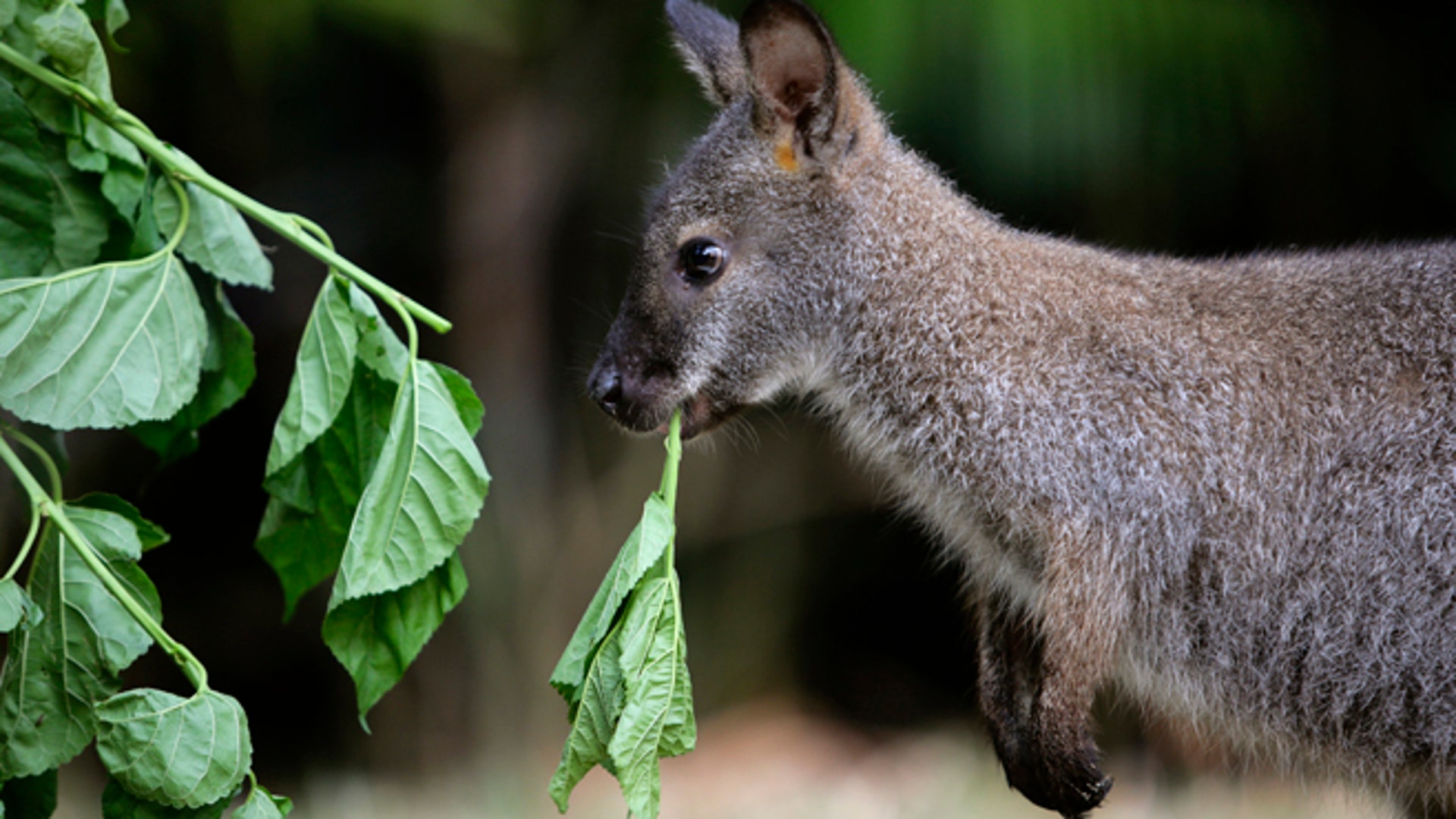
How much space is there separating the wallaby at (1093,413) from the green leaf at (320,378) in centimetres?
65

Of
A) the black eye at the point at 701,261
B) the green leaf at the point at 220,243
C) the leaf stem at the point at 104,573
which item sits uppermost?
the green leaf at the point at 220,243

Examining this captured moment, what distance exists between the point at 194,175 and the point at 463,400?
528 millimetres

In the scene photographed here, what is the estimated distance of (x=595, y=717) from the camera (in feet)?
6.46

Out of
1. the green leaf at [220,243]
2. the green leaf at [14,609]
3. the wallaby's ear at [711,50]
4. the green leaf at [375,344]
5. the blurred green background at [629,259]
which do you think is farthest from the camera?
the blurred green background at [629,259]

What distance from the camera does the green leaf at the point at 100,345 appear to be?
6.23 ft

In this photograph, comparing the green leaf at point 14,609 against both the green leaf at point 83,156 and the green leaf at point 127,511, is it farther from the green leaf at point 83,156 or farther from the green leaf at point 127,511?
the green leaf at point 83,156

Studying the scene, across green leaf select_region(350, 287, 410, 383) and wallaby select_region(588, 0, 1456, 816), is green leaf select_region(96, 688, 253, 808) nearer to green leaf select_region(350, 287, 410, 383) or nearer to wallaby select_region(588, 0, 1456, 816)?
green leaf select_region(350, 287, 410, 383)

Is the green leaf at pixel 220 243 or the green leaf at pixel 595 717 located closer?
the green leaf at pixel 595 717

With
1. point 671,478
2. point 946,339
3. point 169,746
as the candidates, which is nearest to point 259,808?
point 169,746

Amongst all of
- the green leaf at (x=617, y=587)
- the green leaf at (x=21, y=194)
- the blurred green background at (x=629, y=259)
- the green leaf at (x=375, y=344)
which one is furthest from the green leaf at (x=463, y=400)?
the blurred green background at (x=629, y=259)

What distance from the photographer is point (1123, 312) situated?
254cm

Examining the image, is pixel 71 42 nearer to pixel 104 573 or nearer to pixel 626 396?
pixel 104 573

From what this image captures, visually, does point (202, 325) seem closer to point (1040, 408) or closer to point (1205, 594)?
point (1040, 408)

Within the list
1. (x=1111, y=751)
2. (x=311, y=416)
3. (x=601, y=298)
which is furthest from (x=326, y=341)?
(x=1111, y=751)
